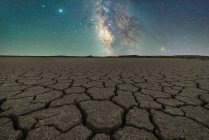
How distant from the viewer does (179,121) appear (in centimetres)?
137

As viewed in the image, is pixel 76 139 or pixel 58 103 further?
pixel 58 103

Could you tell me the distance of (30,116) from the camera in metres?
1.42

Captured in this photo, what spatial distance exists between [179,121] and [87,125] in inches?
30.7

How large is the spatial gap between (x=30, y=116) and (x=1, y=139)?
0.36m

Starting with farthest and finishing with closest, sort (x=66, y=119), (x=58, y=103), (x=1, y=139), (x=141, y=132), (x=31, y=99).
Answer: (x=31, y=99), (x=58, y=103), (x=66, y=119), (x=141, y=132), (x=1, y=139)

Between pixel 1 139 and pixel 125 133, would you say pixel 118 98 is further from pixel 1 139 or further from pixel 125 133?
pixel 1 139

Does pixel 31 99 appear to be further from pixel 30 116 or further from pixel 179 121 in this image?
pixel 179 121

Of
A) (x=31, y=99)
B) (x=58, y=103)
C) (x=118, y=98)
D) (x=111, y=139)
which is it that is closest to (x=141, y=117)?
(x=111, y=139)

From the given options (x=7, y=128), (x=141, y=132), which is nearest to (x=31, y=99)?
(x=7, y=128)

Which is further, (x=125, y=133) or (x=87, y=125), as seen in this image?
(x=87, y=125)

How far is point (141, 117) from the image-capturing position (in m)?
1.42

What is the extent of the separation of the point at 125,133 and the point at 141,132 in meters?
0.12

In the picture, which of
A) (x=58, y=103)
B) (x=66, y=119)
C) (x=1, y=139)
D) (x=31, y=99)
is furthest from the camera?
(x=31, y=99)

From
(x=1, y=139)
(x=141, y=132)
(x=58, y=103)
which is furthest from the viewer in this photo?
(x=58, y=103)
